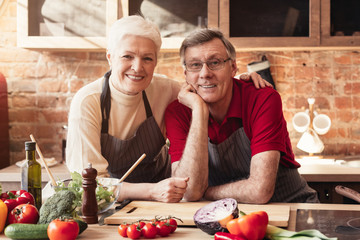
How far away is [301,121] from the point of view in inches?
141

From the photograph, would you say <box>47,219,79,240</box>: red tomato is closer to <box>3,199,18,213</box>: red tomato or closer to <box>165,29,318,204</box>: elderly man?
<box>3,199,18,213</box>: red tomato

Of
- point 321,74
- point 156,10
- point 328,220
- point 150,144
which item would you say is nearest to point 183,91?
point 150,144

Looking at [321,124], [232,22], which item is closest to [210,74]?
[232,22]

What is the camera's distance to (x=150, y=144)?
2.27m

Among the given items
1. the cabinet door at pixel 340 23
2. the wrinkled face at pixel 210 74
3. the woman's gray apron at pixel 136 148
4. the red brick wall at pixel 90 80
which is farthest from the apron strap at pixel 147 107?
the cabinet door at pixel 340 23

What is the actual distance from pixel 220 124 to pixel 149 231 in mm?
930

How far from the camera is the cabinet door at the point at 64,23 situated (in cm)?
330

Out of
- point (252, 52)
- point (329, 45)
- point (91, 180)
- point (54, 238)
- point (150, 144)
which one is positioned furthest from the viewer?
point (252, 52)

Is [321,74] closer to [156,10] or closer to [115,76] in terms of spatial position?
[156,10]

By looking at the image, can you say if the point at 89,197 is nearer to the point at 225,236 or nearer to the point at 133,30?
the point at 225,236

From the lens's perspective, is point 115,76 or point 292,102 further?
point 292,102

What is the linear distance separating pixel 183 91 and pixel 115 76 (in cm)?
31

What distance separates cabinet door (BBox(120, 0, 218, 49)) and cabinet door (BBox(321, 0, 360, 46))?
2.44ft

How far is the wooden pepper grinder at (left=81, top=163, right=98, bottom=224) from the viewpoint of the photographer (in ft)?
4.97
